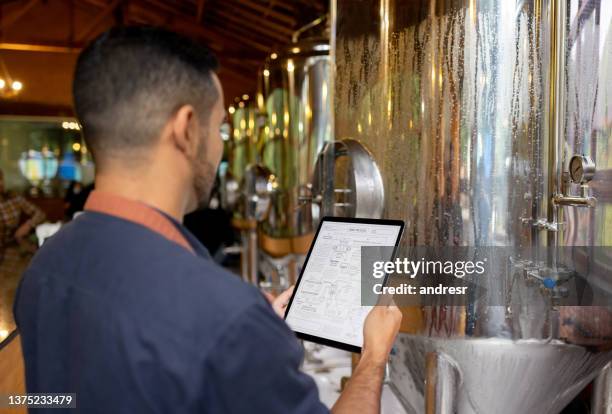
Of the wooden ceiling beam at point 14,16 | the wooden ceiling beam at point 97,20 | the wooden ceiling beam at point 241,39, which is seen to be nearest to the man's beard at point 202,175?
the wooden ceiling beam at point 241,39

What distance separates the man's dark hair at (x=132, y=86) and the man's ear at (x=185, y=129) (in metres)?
0.01

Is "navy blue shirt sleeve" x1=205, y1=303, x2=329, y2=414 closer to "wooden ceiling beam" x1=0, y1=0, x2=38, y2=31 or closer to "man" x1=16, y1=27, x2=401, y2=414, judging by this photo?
"man" x1=16, y1=27, x2=401, y2=414

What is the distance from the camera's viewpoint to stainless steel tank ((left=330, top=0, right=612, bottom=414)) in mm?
1704

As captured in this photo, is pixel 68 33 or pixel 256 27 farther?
pixel 68 33

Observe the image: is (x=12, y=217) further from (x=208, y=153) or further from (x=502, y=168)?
(x=208, y=153)

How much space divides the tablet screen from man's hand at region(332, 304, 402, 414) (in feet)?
0.37

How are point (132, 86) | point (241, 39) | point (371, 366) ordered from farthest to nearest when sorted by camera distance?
1. point (241, 39)
2. point (371, 366)
3. point (132, 86)

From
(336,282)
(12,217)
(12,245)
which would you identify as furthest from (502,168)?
(12,217)

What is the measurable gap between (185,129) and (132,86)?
10cm

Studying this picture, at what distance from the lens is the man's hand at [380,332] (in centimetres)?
131

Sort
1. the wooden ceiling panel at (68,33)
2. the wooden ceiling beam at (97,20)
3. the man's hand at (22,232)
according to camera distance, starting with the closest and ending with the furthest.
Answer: the man's hand at (22,232)
the wooden ceiling beam at (97,20)
the wooden ceiling panel at (68,33)

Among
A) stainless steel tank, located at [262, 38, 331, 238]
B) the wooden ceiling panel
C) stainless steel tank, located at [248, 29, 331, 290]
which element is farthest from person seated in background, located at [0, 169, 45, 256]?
the wooden ceiling panel

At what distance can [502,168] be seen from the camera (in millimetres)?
1757

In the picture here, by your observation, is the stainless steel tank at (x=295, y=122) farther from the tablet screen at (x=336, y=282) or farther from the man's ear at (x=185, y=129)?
the man's ear at (x=185, y=129)
